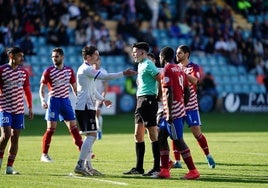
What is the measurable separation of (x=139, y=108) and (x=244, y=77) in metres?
28.6

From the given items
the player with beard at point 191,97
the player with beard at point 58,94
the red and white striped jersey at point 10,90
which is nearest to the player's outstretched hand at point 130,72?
the player with beard at point 191,97

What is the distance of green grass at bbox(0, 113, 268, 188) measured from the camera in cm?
1402

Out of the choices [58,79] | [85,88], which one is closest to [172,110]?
[85,88]

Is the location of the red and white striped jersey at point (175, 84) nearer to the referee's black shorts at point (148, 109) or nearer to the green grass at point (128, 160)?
the referee's black shorts at point (148, 109)

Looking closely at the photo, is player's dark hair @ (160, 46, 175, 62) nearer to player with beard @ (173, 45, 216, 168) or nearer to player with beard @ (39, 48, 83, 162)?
player with beard @ (173, 45, 216, 168)

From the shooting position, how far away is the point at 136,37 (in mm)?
41219

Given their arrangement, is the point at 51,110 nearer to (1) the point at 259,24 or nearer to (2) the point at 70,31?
(2) the point at 70,31

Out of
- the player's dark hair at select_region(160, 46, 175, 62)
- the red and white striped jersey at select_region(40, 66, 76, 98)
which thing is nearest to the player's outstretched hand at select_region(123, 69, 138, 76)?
the player's dark hair at select_region(160, 46, 175, 62)

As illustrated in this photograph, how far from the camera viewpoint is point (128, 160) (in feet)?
59.4

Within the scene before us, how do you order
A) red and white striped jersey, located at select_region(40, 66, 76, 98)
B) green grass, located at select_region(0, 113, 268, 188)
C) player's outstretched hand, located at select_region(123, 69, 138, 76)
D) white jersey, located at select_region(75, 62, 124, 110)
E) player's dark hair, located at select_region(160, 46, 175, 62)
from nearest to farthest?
green grass, located at select_region(0, 113, 268, 188), player's outstretched hand, located at select_region(123, 69, 138, 76), player's dark hair, located at select_region(160, 46, 175, 62), white jersey, located at select_region(75, 62, 124, 110), red and white striped jersey, located at select_region(40, 66, 76, 98)

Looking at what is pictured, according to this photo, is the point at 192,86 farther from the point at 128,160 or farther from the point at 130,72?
the point at 130,72

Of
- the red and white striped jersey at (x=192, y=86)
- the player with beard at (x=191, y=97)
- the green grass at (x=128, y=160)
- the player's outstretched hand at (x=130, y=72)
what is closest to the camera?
the green grass at (x=128, y=160)

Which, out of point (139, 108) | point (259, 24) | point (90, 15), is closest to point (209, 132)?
point (139, 108)

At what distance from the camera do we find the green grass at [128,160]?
14016 millimetres
